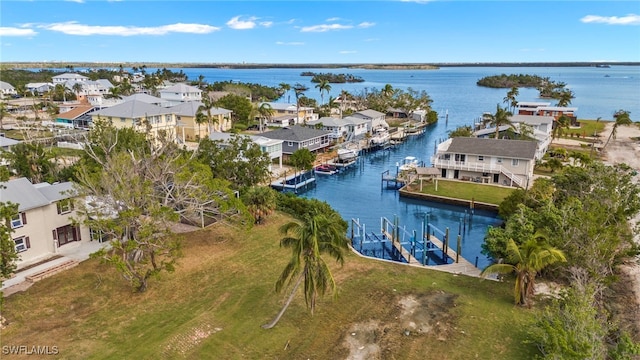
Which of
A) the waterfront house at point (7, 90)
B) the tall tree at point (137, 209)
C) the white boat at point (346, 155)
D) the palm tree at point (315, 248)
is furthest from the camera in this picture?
the waterfront house at point (7, 90)

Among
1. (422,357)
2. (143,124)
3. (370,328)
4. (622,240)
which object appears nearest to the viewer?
(422,357)

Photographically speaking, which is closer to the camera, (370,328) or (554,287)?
(370,328)

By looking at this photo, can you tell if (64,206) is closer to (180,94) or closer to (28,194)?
(28,194)

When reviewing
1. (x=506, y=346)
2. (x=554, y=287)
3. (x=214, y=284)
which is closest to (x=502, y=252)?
(x=554, y=287)

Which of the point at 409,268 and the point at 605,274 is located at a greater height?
the point at 605,274

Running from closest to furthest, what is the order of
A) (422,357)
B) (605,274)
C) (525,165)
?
(422,357) → (605,274) → (525,165)

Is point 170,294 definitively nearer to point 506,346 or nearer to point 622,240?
point 506,346

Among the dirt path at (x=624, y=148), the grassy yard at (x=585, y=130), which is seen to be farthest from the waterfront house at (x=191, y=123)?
the grassy yard at (x=585, y=130)

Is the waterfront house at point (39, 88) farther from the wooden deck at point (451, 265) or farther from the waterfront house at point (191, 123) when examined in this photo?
the wooden deck at point (451, 265)
